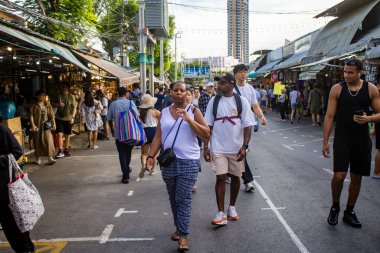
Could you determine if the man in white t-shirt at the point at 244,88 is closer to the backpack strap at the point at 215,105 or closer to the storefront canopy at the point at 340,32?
the backpack strap at the point at 215,105

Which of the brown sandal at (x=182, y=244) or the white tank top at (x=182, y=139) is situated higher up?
the white tank top at (x=182, y=139)

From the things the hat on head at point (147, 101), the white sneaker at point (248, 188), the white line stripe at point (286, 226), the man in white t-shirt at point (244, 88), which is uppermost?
the man in white t-shirt at point (244, 88)

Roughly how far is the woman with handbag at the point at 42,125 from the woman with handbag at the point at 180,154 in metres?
5.74

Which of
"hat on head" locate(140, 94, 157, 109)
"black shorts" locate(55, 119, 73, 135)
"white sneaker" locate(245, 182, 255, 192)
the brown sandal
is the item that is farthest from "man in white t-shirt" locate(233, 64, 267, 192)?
"black shorts" locate(55, 119, 73, 135)

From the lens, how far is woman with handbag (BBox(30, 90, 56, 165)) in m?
9.20

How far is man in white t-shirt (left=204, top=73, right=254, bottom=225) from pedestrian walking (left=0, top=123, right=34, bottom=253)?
2.20 m

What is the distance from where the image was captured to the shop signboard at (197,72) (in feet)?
278

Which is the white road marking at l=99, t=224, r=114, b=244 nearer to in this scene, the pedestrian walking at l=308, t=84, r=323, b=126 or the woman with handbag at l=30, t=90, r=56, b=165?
the woman with handbag at l=30, t=90, r=56, b=165

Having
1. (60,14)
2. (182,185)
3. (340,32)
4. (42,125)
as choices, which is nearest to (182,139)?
(182,185)

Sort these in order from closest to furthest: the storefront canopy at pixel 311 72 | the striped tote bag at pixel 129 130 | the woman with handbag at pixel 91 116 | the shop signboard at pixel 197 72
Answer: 1. the striped tote bag at pixel 129 130
2. the woman with handbag at pixel 91 116
3. the storefront canopy at pixel 311 72
4. the shop signboard at pixel 197 72

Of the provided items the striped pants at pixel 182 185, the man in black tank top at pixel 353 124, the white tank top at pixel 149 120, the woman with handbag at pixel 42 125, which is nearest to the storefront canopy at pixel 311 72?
the white tank top at pixel 149 120

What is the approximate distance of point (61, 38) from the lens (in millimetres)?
16281

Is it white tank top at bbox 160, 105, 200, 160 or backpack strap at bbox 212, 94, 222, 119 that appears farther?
backpack strap at bbox 212, 94, 222, 119

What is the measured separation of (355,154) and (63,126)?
794cm
